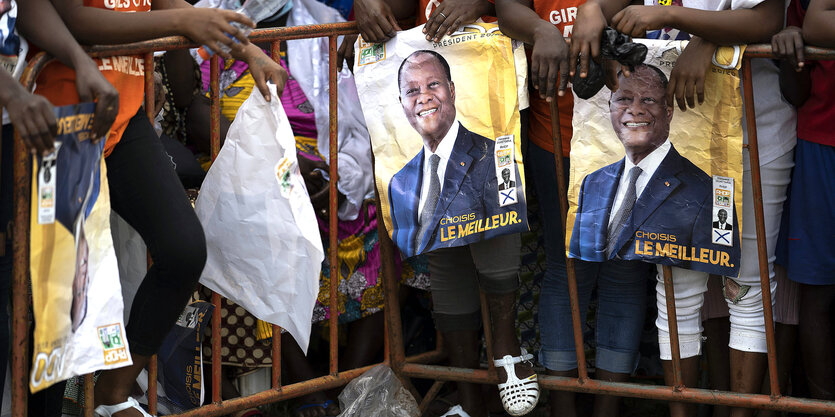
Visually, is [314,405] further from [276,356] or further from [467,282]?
[467,282]

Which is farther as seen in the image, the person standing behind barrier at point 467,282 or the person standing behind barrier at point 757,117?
the person standing behind barrier at point 467,282

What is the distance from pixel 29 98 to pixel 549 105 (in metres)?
1.93

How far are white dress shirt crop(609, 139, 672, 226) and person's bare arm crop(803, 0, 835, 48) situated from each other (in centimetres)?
59

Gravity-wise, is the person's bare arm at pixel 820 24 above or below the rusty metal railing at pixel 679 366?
above

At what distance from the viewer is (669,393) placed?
3.68m

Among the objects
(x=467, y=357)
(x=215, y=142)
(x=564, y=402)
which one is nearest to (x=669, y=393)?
(x=564, y=402)

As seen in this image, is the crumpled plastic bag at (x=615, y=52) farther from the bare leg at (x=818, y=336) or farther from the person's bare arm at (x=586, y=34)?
the bare leg at (x=818, y=336)

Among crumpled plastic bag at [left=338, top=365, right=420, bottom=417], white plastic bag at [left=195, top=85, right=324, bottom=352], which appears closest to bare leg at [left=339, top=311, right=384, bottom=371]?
crumpled plastic bag at [left=338, top=365, right=420, bottom=417]

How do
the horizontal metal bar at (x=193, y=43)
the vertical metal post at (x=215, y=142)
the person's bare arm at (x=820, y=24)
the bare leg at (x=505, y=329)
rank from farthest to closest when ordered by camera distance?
the bare leg at (x=505, y=329) → the vertical metal post at (x=215, y=142) → the person's bare arm at (x=820, y=24) → the horizontal metal bar at (x=193, y=43)

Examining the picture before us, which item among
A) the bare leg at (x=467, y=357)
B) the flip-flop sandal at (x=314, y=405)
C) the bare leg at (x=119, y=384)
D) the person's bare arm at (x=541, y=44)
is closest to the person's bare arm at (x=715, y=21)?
the person's bare arm at (x=541, y=44)

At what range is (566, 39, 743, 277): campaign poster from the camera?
11.3ft

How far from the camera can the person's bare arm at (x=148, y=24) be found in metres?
2.94

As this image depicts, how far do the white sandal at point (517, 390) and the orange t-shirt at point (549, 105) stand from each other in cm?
85

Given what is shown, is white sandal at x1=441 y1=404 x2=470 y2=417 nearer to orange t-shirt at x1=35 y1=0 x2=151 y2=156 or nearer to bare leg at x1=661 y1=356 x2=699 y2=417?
bare leg at x1=661 y1=356 x2=699 y2=417
